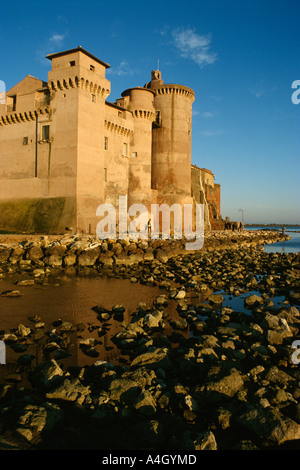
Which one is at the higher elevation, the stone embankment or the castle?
the castle

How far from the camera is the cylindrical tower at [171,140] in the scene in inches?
1145

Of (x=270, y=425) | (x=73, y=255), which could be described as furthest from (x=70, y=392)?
(x=73, y=255)

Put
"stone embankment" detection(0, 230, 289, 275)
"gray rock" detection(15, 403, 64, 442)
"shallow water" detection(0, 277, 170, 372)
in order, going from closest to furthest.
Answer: "gray rock" detection(15, 403, 64, 442)
"shallow water" detection(0, 277, 170, 372)
"stone embankment" detection(0, 230, 289, 275)

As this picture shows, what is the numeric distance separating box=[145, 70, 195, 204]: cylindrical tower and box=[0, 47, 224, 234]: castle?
9.21 feet

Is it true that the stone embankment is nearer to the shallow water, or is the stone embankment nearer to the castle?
the shallow water

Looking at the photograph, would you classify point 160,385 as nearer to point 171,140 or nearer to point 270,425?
point 270,425

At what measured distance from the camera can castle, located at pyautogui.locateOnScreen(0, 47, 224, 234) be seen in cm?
1938

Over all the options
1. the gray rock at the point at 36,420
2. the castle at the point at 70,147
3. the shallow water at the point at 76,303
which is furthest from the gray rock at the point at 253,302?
the castle at the point at 70,147

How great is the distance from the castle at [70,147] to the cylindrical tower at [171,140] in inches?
111

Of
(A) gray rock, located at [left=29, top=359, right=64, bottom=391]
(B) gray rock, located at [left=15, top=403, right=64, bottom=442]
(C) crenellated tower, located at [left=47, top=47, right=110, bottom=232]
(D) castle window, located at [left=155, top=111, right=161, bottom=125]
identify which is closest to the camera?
(B) gray rock, located at [left=15, top=403, right=64, bottom=442]

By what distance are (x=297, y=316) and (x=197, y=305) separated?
203cm

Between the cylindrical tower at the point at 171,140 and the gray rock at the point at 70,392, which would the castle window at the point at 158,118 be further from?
the gray rock at the point at 70,392

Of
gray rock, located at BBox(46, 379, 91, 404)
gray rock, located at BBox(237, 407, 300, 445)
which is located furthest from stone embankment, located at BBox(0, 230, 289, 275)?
gray rock, located at BBox(237, 407, 300, 445)

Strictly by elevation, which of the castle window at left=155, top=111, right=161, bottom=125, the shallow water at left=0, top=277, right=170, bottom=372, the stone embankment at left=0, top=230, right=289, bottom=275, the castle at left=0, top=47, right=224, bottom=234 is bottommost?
the shallow water at left=0, top=277, right=170, bottom=372
